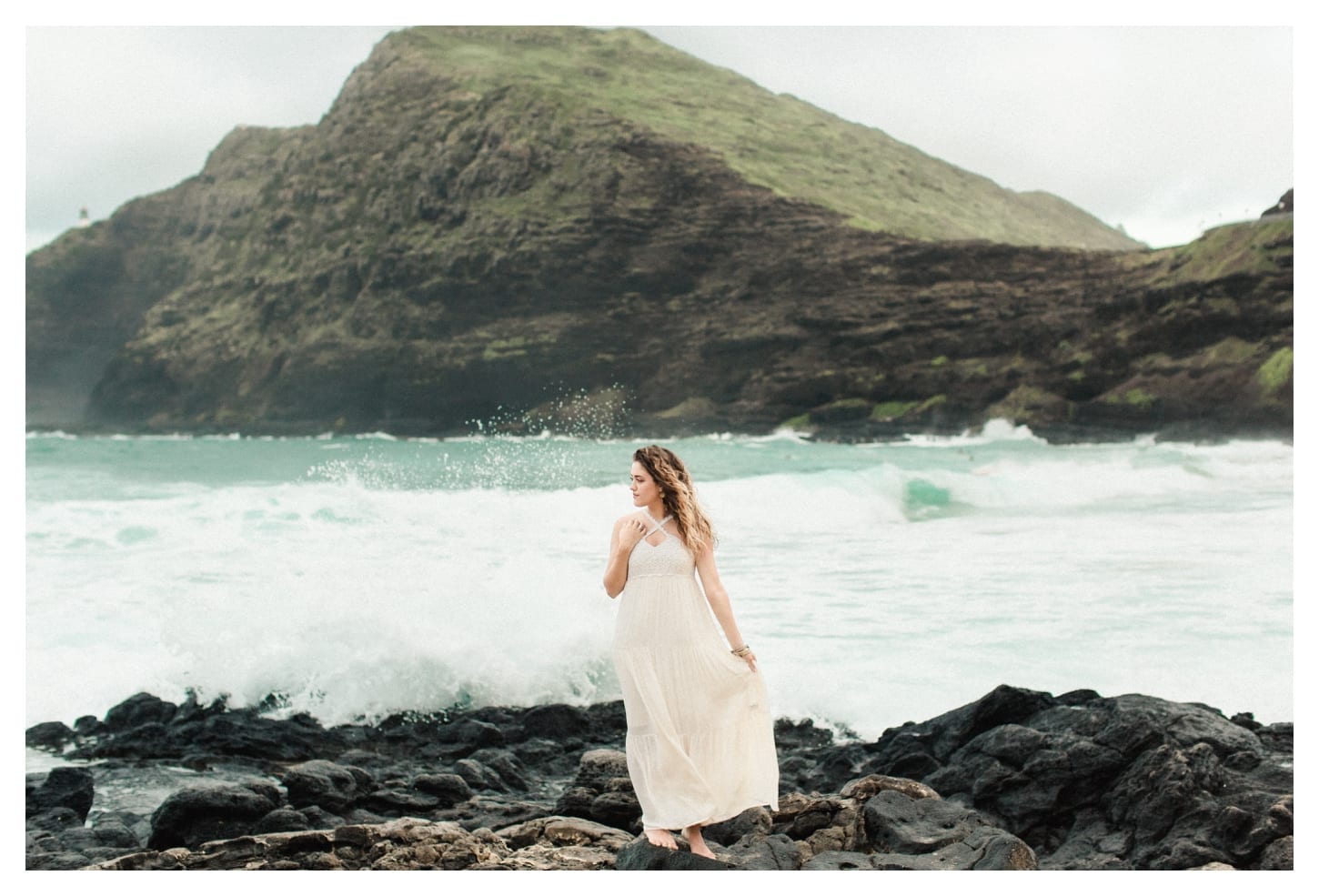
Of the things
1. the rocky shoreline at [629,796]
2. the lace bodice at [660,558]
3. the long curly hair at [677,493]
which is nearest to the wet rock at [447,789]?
the rocky shoreline at [629,796]

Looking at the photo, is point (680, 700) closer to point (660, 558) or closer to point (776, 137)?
point (660, 558)

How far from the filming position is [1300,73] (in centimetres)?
694

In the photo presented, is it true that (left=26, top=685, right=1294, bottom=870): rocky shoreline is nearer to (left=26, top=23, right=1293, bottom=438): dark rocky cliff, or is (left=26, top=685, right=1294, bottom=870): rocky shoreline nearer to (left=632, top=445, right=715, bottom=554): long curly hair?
(left=632, top=445, right=715, bottom=554): long curly hair

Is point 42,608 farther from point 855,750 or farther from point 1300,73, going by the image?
point 1300,73

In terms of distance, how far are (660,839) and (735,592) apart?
664 cm

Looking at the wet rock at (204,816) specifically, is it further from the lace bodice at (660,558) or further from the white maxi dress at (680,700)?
the lace bodice at (660,558)

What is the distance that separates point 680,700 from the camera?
3.79 metres

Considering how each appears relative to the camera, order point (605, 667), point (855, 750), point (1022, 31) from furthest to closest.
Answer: point (1022, 31) → point (605, 667) → point (855, 750)

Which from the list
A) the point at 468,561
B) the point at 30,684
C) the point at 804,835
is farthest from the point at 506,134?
the point at 804,835

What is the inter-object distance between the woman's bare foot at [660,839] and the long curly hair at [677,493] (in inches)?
37.8

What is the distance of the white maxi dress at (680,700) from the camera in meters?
3.75

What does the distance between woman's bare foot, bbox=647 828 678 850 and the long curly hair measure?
3.15 ft

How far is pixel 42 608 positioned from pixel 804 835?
8.07 m

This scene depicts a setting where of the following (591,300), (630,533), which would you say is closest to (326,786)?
(630,533)
